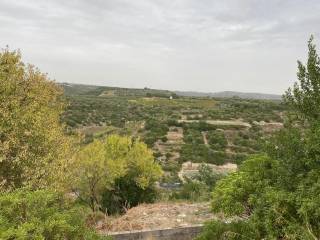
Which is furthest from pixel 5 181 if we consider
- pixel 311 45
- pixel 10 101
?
pixel 311 45

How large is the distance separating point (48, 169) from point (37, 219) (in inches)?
273

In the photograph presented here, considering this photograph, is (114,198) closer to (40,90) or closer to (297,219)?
(40,90)

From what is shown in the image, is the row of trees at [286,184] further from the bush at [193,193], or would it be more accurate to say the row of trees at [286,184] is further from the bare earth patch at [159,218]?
the bush at [193,193]

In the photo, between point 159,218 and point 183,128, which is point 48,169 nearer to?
point 159,218

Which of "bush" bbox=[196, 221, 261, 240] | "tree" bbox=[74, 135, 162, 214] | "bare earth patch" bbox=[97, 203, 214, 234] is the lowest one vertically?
"bare earth patch" bbox=[97, 203, 214, 234]

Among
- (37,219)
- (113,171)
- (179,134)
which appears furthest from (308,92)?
(179,134)

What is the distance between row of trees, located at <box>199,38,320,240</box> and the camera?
1127cm

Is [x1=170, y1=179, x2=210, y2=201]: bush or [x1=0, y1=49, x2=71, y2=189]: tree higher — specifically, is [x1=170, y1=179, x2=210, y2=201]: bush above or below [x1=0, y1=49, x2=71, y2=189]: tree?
below

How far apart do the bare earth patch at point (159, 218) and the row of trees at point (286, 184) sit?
704 cm

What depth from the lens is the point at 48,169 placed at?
17000 millimetres

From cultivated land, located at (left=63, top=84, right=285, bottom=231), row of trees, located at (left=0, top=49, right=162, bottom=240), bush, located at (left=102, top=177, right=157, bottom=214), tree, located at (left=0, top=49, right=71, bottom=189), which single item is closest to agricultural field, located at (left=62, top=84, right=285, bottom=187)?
cultivated land, located at (left=63, top=84, right=285, bottom=231)

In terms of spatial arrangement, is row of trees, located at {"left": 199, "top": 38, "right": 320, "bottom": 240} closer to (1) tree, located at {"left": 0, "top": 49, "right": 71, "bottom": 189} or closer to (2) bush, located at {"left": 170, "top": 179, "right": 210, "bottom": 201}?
(1) tree, located at {"left": 0, "top": 49, "right": 71, "bottom": 189}

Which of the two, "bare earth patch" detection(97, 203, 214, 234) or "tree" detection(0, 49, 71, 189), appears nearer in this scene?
"tree" detection(0, 49, 71, 189)

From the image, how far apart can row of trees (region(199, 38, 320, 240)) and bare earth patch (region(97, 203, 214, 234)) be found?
7.04 m
